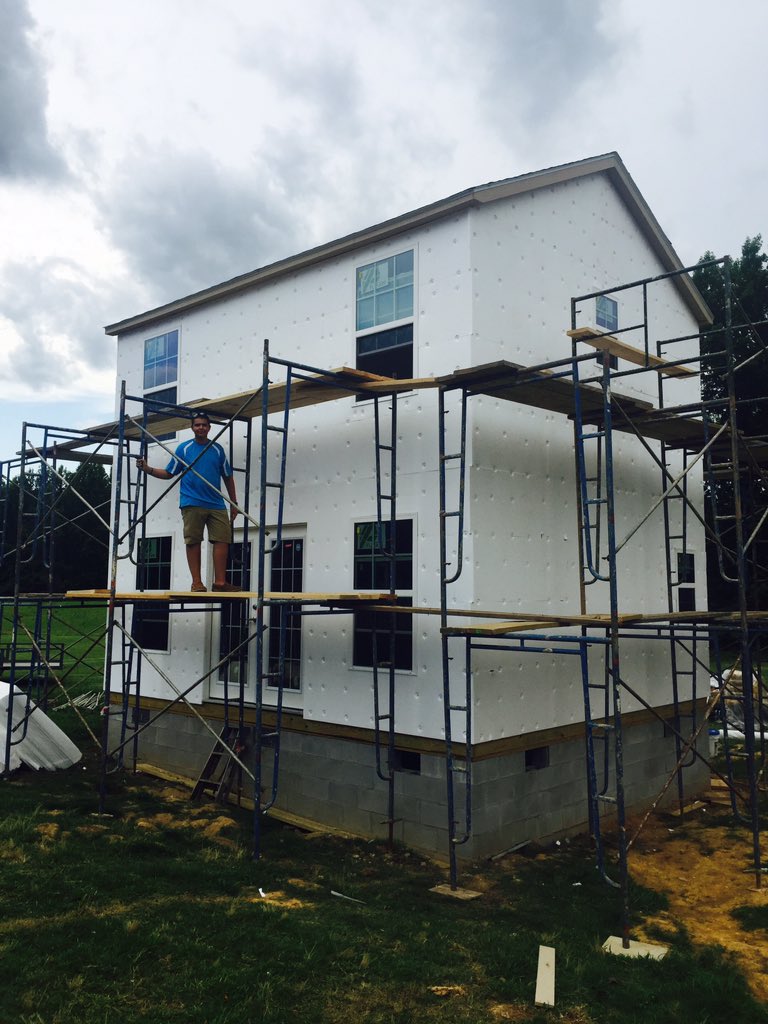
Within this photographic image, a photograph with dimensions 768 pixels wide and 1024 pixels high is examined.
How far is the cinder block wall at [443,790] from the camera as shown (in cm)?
963

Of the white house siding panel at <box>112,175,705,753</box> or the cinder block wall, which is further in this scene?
the white house siding panel at <box>112,175,705,753</box>

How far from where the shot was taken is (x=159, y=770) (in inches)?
526

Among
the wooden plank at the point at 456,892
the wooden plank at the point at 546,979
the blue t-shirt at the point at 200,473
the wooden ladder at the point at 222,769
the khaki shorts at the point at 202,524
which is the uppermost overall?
the blue t-shirt at the point at 200,473

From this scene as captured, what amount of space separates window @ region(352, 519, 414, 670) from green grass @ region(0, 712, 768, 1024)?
7.93ft

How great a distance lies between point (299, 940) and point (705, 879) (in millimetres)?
5186

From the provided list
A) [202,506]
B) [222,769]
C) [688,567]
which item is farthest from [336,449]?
[688,567]

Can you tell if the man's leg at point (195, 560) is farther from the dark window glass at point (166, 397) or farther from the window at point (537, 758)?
the window at point (537, 758)

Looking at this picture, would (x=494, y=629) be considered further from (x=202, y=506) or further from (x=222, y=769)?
(x=222, y=769)

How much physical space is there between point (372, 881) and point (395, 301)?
24.1ft

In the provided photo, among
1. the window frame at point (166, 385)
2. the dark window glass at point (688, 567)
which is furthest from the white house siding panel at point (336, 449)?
the dark window glass at point (688, 567)

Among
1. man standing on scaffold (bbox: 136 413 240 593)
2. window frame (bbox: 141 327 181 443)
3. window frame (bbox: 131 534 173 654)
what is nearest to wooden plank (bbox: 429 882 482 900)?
man standing on scaffold (bbox: 136 413 240 593)

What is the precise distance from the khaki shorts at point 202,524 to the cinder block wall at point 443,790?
9.82 ft

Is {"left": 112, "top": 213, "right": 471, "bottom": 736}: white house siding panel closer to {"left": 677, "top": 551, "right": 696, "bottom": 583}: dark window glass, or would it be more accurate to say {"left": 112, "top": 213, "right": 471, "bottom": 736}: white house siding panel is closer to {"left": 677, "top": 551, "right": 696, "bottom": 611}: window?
{"left": 677, "top": 551, "right": 696, "bottom": 583}: dark window glass

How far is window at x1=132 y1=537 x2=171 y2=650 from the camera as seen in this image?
1400cm
